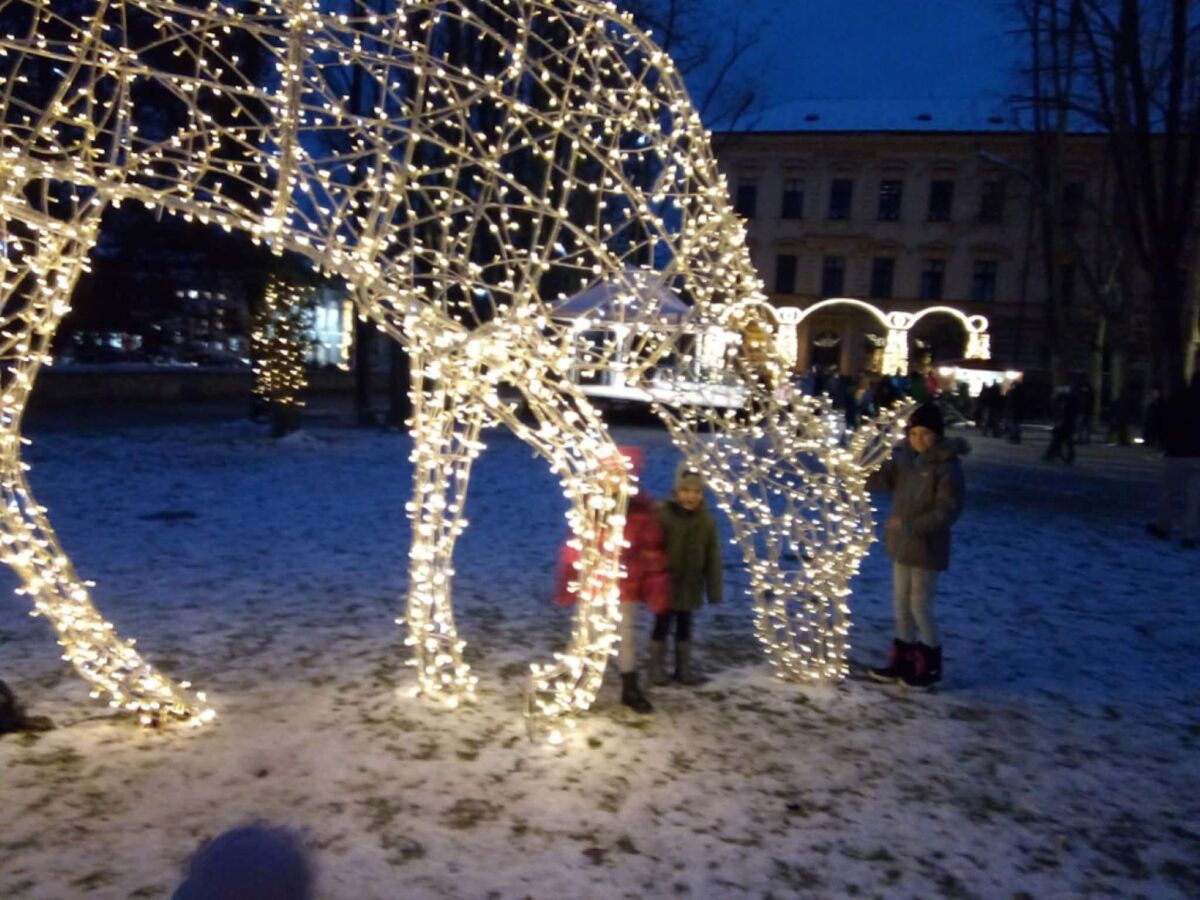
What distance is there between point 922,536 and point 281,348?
45.8 feet

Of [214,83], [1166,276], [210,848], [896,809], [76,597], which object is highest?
[1166,276]

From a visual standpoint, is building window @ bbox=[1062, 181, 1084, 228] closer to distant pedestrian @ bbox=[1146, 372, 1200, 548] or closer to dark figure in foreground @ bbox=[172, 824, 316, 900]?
distant pedestrian @ bbox=[1146, 372, 1200, 548]

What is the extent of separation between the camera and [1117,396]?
27.5 m

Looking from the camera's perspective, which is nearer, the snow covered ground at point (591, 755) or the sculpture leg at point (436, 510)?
the snow covered ground at point (591, 755)

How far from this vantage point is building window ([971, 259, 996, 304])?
46.5 m

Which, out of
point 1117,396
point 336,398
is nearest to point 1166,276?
point 1117,396

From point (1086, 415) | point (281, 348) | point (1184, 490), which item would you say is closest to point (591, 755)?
point (1184, 490)

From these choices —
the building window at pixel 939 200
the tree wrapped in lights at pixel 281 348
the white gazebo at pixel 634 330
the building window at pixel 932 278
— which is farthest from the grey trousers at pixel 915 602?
the building window at pixel 939 200

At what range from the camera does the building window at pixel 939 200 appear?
46562 mm

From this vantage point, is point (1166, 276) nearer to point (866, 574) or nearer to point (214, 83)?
point (866, 574)

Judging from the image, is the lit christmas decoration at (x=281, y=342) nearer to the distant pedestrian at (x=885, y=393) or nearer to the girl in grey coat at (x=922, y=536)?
the distant pedestrian at (x=885, y=393)

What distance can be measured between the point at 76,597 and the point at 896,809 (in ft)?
13.3

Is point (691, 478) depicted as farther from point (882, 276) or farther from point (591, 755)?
point (882, 276)

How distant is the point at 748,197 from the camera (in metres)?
49.1
